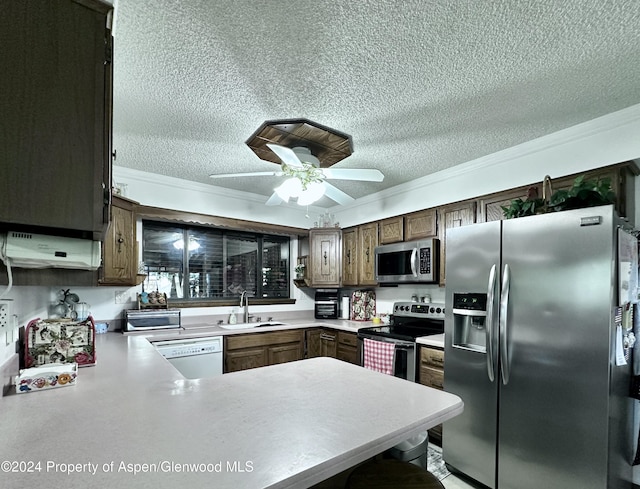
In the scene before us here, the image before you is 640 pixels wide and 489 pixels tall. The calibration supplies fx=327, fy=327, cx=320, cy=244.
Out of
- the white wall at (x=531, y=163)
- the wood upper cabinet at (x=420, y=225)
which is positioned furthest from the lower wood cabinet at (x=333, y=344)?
the white wall at (x=531, y=163)

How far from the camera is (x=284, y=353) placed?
3.66m

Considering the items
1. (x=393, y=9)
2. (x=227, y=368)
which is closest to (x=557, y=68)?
(x=393, y=9)

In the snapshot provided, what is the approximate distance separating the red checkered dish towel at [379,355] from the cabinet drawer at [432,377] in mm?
284

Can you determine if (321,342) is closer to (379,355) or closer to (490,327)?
(379,355)

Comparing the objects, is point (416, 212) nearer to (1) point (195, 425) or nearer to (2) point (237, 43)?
(2) point (237, 43)

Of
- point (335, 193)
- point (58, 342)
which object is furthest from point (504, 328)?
point (58, 342)

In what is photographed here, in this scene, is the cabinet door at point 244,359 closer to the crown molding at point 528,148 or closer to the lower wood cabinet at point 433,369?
the lower wood cabinet at point 433,369

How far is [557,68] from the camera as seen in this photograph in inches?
66.5

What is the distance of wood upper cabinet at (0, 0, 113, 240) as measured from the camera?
827mm

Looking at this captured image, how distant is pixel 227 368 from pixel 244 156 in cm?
205

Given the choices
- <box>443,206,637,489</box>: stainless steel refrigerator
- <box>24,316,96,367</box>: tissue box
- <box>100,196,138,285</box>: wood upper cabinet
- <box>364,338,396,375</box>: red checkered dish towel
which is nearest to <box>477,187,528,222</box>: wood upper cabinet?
<box>443,206,637,489</box>: stainless steel refrigerator

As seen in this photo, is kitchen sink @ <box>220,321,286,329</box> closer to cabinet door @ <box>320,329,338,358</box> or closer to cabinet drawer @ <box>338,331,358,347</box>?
cabinet door @ <box>320,329,338,358</box>

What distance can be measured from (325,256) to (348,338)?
1.15 meters

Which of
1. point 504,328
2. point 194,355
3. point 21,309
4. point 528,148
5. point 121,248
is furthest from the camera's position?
point 194,355
